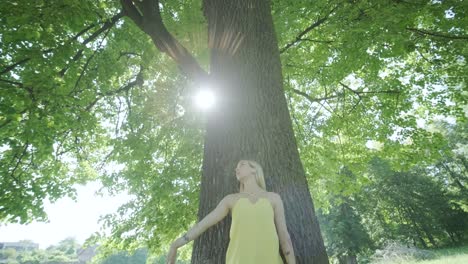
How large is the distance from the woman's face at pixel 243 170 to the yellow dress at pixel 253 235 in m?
0.26

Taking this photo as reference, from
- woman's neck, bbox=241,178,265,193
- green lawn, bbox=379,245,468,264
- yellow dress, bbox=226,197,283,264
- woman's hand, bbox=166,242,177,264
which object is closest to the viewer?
yellow dress, bbox=226,197,283,264

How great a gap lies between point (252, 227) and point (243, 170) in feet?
1.90

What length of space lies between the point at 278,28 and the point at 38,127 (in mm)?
5551

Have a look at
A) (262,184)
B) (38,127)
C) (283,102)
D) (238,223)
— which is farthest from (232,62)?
(38,127)

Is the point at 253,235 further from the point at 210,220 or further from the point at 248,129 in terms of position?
the point at 248,129

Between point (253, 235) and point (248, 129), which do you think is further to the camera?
point (248, 129)

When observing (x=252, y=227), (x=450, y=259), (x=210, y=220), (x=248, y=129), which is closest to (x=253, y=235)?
(x=252, y=227)

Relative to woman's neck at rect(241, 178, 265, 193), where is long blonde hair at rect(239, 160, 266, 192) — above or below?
above

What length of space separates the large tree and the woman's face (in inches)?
7.9

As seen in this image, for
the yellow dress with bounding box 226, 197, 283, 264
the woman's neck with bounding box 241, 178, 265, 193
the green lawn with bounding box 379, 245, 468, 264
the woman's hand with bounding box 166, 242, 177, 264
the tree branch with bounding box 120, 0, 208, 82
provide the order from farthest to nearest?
1. the green lawn with bounding box 379, 245, 468, 264
2. the tree branch with bounding box 120, 0, 208, 82
3. the woman's neck with bounding box 241, 178, 265, 193
4. the woman's hand with bounding box 166, 242, 177, 264
5. the yellow dress with bounding box 226, 197, 283, 264

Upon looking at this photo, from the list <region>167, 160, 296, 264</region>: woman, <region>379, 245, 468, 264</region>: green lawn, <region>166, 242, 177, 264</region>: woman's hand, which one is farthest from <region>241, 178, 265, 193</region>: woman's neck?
<region>379, 245, 468, 264</region>: green lawn

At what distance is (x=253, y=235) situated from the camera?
7.96 feet

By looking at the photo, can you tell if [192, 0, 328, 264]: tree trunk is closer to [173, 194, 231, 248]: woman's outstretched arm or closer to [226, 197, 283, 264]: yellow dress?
[173, 194, 231, 248]: woman's outstretched arm

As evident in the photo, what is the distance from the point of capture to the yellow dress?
2.37 m
